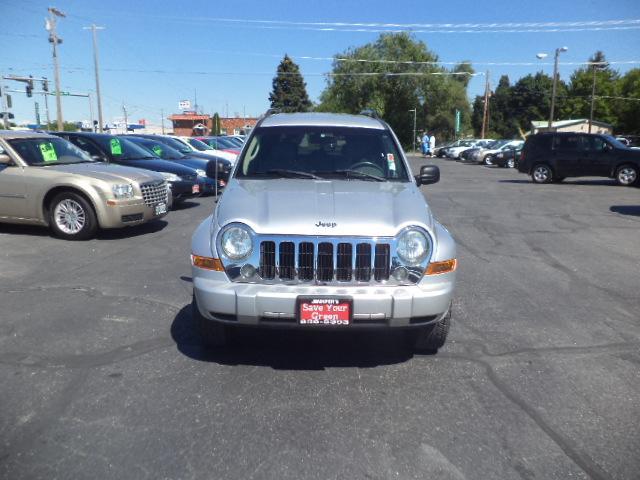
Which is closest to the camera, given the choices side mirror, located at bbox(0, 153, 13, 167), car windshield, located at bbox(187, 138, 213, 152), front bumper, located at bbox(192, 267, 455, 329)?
front bumper, located at bbox(192, 267, 455, 329)

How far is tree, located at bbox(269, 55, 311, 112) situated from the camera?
84.2 metres

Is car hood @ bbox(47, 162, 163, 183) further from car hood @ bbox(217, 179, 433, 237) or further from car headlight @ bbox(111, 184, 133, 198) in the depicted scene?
car hood @ bbox(217, 179, 433, 237)

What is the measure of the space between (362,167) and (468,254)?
11.3 feet

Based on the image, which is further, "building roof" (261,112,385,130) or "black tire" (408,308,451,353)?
"building roof" (261,112,385,130)

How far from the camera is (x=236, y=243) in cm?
360

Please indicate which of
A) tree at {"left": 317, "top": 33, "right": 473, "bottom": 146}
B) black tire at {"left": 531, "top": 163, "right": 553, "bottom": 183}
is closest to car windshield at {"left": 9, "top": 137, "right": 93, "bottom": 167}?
black tire at {"left": 531, "top": 163, "right": 553, "bottom": 183}

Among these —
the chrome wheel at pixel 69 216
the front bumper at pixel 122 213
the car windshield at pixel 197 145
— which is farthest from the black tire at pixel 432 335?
the car windshield at pixel 197 145

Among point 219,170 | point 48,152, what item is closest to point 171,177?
point 48,152

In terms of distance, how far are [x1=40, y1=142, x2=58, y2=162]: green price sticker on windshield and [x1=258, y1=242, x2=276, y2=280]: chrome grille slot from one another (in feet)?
A: 22.3

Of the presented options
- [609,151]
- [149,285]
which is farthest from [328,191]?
[609,151]

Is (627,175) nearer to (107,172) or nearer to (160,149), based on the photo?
(160,149)

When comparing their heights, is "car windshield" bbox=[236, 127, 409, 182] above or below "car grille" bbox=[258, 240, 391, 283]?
above

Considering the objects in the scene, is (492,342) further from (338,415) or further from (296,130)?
(296,130)

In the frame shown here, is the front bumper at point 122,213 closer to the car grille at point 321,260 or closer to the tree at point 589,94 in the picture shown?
the car grille at point 321,260
